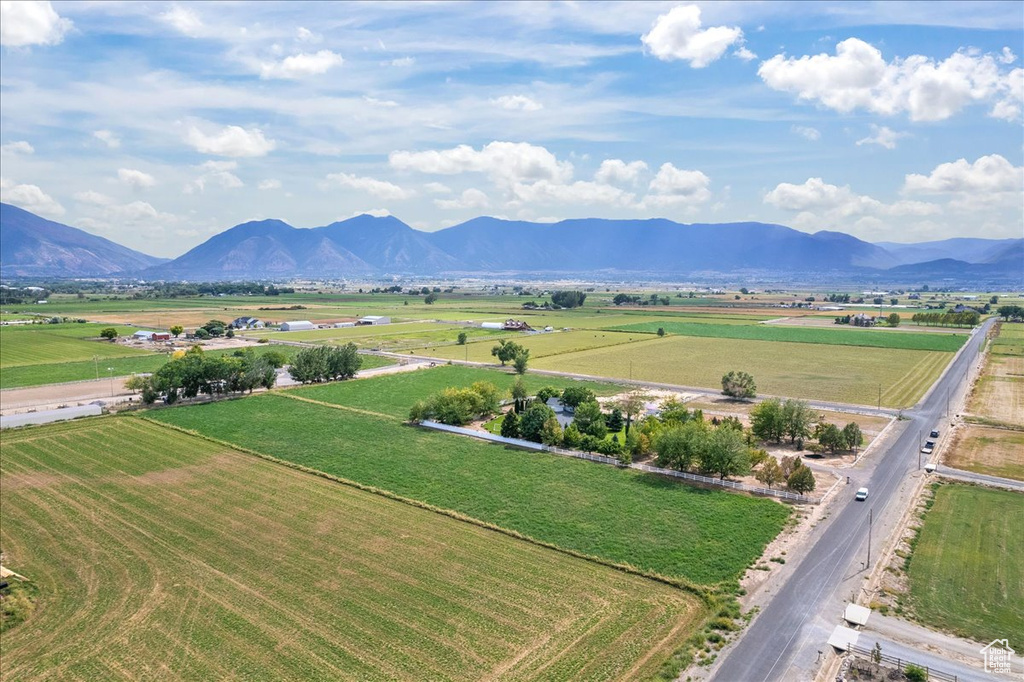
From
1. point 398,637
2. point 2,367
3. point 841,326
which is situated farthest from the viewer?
point 841,326

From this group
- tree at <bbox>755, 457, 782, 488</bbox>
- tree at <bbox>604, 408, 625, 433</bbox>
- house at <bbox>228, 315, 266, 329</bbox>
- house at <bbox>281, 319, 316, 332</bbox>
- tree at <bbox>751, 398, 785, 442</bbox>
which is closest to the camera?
tree at <bbox>755, 457, 782, 488</bbox>

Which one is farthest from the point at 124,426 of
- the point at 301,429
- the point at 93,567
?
the point at 93,567

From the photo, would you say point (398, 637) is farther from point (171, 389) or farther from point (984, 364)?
point (984, 364)

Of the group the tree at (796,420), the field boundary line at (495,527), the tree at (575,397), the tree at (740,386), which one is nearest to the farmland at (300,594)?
the field boundary line at (495,527)

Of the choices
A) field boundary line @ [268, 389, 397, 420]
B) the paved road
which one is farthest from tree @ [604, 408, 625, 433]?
field boundary line @ [268, 389, 397, 420]

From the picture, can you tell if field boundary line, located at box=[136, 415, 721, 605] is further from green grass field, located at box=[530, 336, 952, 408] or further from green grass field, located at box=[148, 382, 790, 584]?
green grass field, located at box=[530, 336, 952, 408]

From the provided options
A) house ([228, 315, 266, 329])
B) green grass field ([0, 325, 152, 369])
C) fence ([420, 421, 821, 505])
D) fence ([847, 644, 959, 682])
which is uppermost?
house ([228, 315, 266, 329])

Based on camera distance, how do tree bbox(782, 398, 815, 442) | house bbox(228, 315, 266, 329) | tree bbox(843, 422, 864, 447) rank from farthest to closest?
house bbox(228, 315, 266, 329) → tree bbox(782, 398, 815, 442) → tree bbox(843, 422, 864, 447)
